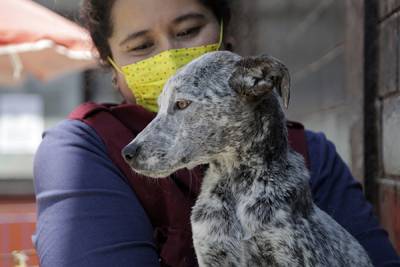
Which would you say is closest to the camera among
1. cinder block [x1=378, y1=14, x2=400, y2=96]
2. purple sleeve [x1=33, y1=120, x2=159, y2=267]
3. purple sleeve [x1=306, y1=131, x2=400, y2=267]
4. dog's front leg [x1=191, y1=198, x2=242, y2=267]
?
dog's front leg [x1=191, y1=198, x2=242, y2=267]

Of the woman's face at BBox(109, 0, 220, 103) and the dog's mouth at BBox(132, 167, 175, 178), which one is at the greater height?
the woman's face at BBox(109, 0, 220, 103)

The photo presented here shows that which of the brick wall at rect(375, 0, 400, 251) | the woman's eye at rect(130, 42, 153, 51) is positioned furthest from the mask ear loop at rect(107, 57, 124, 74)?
the brick wall at rect(375, 0, 400, 251)

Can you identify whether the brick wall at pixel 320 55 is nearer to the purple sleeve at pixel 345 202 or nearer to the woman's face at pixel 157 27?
the woman's face at pixel 157 27

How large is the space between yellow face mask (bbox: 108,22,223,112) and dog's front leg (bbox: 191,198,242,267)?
0.59 meters

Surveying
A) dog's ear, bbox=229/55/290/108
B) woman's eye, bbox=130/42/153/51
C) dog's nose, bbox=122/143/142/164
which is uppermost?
woman's eye, bbox=130/42/153/51

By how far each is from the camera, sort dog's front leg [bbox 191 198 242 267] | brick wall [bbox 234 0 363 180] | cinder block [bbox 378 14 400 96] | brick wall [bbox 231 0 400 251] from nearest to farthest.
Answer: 1. dog's front leg [bbox 191 198 242 267]
2. cinder block [bbox 378 14 400 96]
3. brick wall [bbox 231 0 400 251]
4. brick wall [bbox 234 0 363 180]

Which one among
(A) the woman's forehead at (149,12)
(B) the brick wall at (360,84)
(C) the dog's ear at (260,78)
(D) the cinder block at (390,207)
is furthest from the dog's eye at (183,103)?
(D) the cinder block at (390,207)

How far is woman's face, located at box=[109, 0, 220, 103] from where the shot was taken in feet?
7.71

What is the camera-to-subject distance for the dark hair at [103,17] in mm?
2549

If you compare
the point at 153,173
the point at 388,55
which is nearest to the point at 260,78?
the point at 153,173

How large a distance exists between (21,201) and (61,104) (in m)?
1.55

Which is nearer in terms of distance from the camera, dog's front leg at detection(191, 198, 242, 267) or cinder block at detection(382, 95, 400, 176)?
dog's front leg at detection(191, 198, 242, 267)

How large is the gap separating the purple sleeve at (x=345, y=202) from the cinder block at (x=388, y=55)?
2.47 feet

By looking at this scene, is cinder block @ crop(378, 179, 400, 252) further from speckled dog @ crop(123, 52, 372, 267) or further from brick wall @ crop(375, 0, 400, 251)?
speckled dog @ crop(123, 52, 372, 267)
